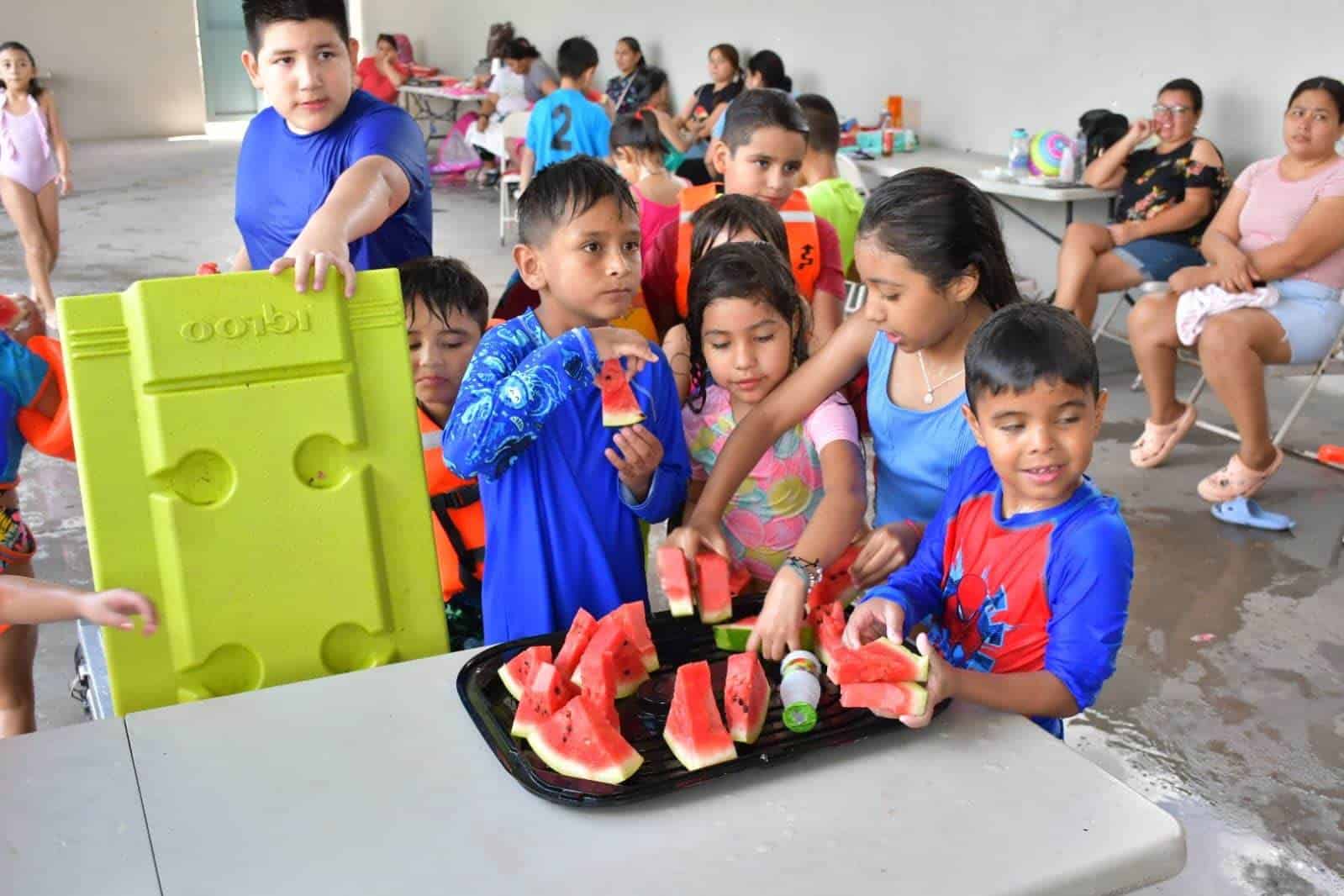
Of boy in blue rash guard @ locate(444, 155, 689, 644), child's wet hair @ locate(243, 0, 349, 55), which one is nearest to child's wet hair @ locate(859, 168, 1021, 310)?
boy in blue rash guard @ locate(444, 155, 689, 644)

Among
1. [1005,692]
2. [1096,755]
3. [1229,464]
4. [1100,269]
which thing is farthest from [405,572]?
[1100,269]

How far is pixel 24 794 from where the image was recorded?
139 centimetres

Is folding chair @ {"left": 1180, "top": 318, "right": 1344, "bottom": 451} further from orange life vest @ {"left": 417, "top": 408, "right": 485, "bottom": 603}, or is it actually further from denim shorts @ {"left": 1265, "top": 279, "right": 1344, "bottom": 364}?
orange life vest @ {"left": 417, "top": 408, "right": 485, "bottom": 603}

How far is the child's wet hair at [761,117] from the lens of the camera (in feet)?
11.6

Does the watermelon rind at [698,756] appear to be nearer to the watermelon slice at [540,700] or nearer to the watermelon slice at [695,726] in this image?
the watermelon slice at [695,726]

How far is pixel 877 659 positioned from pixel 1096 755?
204 cm

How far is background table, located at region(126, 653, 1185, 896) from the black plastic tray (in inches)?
0.7

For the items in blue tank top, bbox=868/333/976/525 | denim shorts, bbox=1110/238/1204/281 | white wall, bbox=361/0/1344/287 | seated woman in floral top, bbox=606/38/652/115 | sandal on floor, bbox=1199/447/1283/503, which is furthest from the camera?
seated woman in floral top, bbox=606/38/652/115

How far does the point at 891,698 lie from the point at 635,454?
0.73 metres

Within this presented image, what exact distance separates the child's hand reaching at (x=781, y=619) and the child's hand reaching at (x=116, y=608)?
81 centimetres

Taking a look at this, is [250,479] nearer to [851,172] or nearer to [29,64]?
[851,172]

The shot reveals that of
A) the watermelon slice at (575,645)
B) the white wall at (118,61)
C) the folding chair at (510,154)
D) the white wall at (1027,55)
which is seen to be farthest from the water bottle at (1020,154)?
the white wall at (118,61)

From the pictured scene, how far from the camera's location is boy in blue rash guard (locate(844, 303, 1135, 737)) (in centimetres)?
168

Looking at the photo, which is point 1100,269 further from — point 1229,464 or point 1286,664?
point 1286,664
